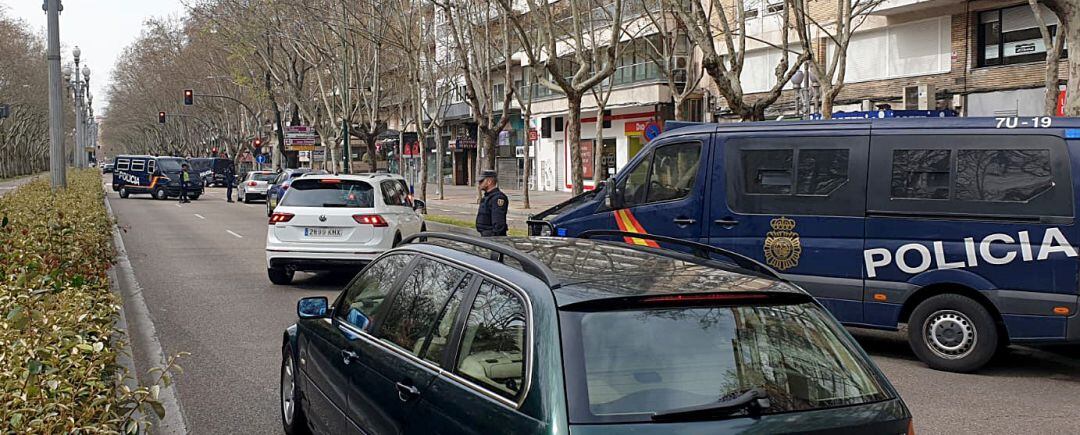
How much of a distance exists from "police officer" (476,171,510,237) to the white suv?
4.99 feet

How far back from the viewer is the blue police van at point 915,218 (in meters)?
8.23

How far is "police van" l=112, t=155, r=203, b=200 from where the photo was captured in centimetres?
4866

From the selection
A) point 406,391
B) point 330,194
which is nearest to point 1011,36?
point 330,194

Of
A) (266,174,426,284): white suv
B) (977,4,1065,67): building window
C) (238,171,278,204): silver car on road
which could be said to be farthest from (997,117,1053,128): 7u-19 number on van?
(238,171,278,204): silver car on road

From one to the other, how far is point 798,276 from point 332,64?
3325 cm

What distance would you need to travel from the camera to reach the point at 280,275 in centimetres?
1423

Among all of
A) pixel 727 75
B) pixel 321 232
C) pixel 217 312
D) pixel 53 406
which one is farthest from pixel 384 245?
pixel 53 406

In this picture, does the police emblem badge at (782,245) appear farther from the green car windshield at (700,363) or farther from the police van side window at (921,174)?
the green car windshield at (700,363)

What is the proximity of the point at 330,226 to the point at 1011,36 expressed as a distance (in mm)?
19098

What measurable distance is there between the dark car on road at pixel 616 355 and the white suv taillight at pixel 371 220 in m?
9.45

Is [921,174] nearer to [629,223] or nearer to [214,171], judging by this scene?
[629,223]

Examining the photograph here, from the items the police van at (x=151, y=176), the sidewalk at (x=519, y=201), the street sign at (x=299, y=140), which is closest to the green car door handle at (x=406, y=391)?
the sidewalk at (x=519, y=201)

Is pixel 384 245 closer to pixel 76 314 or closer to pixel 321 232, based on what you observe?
pixel 321 232

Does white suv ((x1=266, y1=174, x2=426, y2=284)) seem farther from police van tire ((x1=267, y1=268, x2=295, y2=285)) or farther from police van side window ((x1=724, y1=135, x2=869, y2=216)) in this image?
police van side window ((x1=724, y1=135, x2=869, y2=216))
